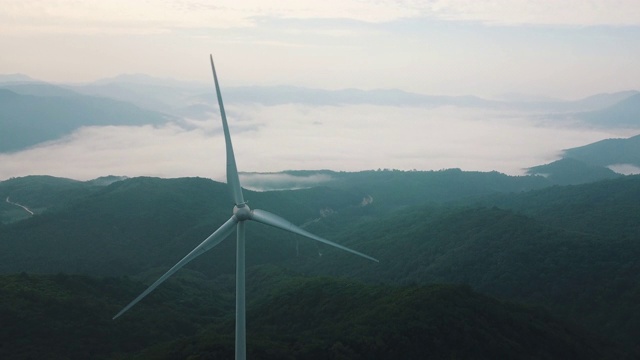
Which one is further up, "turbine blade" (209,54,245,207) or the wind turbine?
"turbine blade" (209,54,245,207)

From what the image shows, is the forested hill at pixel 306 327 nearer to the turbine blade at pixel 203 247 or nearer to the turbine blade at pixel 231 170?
the turbine blade at pixel 203 247

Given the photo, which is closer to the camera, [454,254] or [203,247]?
[203,247]

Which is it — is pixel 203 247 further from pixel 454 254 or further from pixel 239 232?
pixel 454 254

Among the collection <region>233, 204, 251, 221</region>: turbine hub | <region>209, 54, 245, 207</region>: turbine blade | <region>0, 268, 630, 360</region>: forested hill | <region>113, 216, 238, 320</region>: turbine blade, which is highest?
<region>209, 54, 245, 207</region>: turbine blade

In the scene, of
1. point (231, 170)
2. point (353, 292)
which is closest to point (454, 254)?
point (353, 292)

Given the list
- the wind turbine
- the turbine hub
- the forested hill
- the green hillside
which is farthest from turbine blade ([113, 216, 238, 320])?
the green hillside

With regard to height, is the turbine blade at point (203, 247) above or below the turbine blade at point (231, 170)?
below

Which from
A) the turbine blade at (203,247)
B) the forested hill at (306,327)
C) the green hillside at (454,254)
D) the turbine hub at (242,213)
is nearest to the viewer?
the turbine hub at (242,213)

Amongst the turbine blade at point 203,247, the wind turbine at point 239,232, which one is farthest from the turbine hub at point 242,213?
the turbine blade at point 203,247

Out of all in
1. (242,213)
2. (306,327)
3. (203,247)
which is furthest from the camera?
(306,327)

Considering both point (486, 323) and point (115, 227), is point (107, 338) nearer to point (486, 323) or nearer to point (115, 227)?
point (486, 323)

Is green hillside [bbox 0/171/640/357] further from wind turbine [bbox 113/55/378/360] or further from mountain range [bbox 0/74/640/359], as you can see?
wind turbine [bbox 113/55/378/360]

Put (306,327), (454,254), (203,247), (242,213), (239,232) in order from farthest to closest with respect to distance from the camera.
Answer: (454,254), (306,327), (203,247), (239,232), (242,213)
